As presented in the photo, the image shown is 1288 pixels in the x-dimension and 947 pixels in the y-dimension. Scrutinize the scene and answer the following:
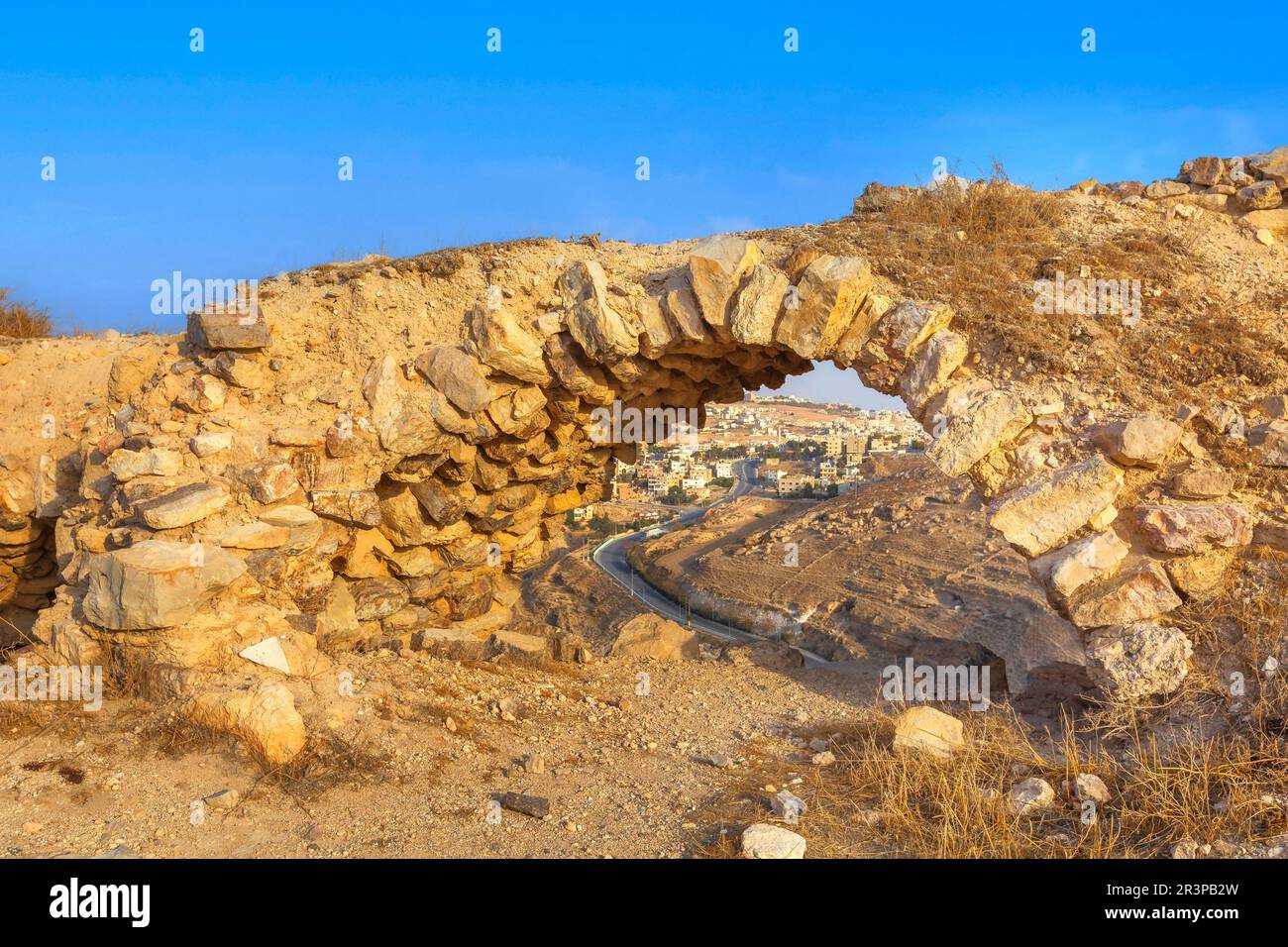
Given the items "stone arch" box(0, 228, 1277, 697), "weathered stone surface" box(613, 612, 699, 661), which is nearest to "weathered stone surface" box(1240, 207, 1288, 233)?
"stone arch" box(0, 228, 1277, 697)

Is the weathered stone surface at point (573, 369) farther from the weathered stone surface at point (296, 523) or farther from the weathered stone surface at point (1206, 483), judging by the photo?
the weathered stone surface at point (1206, 483)

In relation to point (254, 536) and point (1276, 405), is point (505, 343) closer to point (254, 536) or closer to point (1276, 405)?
point (254, 536)

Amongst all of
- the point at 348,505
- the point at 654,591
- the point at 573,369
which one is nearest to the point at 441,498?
the point at 348,505

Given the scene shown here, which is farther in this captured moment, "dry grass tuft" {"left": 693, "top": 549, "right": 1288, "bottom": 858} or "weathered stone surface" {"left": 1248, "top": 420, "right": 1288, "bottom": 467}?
"weathered stone surface" {"left": 1248, "top": 420, "right": 1288, "bottom": 467}

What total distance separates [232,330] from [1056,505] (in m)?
6.42

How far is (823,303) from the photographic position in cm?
653

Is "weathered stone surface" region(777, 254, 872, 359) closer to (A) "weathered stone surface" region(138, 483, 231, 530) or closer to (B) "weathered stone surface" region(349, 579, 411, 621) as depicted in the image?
(A) "weathered stone surface" region(138, 483, 231, 530)

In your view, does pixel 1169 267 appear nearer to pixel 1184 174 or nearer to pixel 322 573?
pixel 1184 174

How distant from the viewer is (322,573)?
6992 millimetres

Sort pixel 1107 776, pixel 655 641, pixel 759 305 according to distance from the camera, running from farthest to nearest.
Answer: pixel 655 641 → pixel 759 305 → pixel 1107 776

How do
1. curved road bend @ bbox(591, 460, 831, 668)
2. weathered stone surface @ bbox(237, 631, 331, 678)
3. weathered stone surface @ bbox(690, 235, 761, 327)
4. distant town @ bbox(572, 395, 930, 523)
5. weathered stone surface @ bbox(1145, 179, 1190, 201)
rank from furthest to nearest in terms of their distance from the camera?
distant town @ bbox(572, 395, 930, 523), curved road bend @ bbox(591, 460, 831, 668), weathered stone surface @ bbox(1145, 179, 1190, 201), weathered stone surface @ bbox(690, 235, 761, 327), weathered stone surface @ bbox(237, 631, 331, 678)

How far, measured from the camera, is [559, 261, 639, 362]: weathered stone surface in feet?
22.8

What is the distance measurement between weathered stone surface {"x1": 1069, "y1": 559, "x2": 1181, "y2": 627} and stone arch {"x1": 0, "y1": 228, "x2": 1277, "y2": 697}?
2cm

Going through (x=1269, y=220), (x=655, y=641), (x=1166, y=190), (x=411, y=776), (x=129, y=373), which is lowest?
(x=655, y=641)
